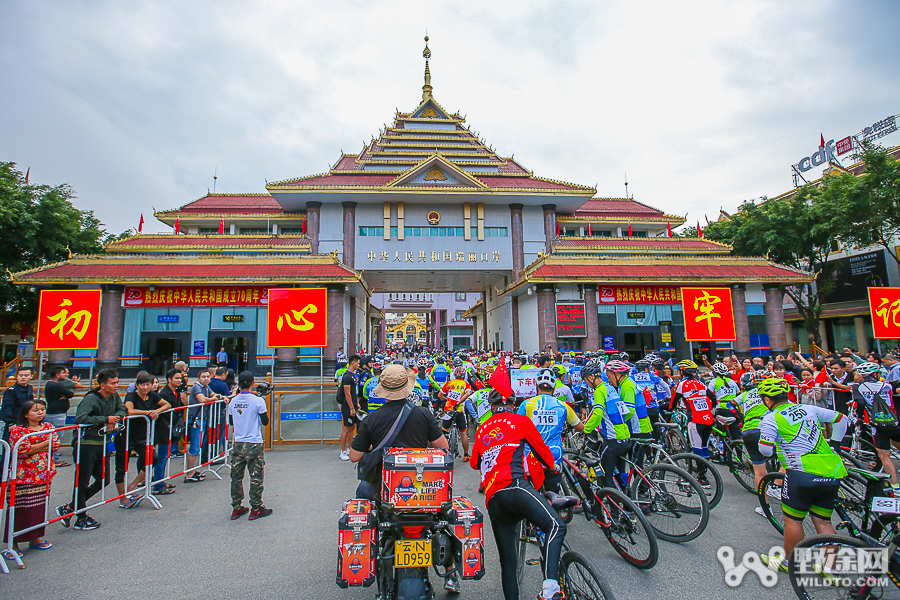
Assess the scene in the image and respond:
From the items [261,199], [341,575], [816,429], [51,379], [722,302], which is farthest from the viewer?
[261,199]

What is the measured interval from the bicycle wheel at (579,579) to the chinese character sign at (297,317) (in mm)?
8486

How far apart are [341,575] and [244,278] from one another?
21.2 meters

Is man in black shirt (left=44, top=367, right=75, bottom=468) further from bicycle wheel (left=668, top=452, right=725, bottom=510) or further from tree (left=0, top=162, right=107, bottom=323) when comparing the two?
tree (left=0, top=162, right=107, bottom=323)

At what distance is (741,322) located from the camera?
23.9 metres

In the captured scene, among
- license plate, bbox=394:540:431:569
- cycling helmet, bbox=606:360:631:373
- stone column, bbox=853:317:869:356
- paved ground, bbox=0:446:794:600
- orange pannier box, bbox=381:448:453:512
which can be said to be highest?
stone column, bbox=853:317:869:356

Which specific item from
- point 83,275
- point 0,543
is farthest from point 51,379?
point 83,275

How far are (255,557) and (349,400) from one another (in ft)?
12.6

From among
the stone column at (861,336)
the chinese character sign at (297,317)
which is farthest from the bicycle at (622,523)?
the stone column at (861,336)

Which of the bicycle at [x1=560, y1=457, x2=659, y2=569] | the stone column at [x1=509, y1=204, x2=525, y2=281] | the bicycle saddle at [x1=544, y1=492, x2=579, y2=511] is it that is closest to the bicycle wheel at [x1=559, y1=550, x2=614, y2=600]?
the bicycle saddle at [x1=544, y1=492, x2=579, y2=511]

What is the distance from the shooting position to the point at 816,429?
3787mm

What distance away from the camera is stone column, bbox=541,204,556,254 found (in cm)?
2994

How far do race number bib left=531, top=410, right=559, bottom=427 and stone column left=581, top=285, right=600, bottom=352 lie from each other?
19.6 metres

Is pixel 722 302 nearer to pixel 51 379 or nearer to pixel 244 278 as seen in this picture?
pixel 51 379

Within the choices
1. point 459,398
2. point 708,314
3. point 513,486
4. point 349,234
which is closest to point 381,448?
point 513,486
